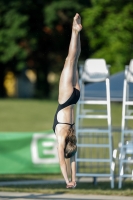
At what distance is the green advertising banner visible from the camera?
16109 mm

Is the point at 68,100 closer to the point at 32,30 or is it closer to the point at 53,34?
the point at 32,30

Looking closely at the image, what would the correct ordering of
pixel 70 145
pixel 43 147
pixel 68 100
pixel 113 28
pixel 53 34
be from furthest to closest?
1. pixel 53 34
2. pixel 113 28
3. pixel 43 147
4. pixel 70 145
5. pixel 68 100

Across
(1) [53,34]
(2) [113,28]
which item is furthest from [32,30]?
(2) [113,28]

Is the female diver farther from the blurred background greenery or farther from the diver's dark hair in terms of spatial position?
the blurred background greenery

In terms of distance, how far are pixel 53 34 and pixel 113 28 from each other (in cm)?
1117

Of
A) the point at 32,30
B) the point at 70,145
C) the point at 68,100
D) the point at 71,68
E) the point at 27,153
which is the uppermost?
the point at 32,30

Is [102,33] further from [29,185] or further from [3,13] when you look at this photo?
[29,185]

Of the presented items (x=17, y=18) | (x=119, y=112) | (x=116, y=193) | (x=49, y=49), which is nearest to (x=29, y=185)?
(x=116, y=193)

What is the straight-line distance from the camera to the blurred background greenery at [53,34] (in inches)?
1465

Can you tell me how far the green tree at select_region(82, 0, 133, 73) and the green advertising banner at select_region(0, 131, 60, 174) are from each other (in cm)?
2011

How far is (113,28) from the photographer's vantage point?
37.2 meters

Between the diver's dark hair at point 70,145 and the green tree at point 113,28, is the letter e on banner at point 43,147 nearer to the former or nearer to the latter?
the diver's dark hair at point 70,145

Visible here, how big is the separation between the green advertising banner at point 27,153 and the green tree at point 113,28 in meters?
20.1

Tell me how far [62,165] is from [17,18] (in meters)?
37.2
